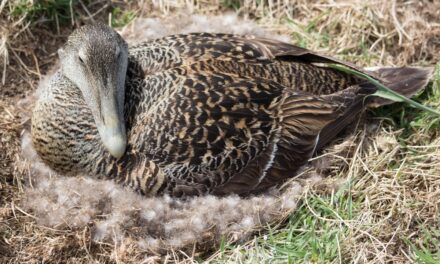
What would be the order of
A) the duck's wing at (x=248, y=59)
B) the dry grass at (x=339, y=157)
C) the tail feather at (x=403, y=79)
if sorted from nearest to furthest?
the dry grass at (x=339, y=157)
the duck's wing at (x=248, y=59)
the tail feather at (x=403, y=79)

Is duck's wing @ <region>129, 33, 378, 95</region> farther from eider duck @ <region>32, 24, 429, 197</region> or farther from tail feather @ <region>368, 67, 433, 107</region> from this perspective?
tail feather @ <region>368, 67, 433, 107</region>

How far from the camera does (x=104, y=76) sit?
3.44 metres

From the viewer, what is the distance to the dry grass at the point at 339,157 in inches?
131

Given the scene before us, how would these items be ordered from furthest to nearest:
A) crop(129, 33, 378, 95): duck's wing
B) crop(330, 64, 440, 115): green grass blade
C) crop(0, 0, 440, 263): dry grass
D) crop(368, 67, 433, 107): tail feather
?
crop(368, 67, 433, 107): tail feather < crop(129, 33, 378, 95): duck's wing < crop(330, 64, 440, 115): green grass blade < crop(0, 0, 440, 263): dry grass

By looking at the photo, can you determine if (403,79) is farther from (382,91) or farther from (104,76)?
(104,76)

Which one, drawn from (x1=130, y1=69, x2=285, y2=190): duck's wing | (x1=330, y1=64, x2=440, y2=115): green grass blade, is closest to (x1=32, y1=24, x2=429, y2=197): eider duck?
(x1=130, y1=69, x2=285, y2=190): duck's wing

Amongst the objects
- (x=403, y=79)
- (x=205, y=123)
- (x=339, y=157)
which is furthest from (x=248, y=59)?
(x=403, y=79)

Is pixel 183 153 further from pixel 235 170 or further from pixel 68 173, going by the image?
pixel 68 173

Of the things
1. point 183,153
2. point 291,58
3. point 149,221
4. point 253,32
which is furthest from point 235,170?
point 253,32

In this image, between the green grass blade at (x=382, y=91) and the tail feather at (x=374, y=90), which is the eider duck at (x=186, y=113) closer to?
the tail feather at (x=374, y=90)

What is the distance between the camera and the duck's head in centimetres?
334

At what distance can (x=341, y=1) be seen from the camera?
4629 millimetres

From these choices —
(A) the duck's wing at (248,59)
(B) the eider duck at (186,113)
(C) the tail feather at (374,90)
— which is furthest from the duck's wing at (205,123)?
(C) the tail feather at (374,90)

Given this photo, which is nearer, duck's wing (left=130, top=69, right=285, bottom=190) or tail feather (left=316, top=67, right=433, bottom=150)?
duck's wing (left=130, top=69, right=285, bottom=190)
